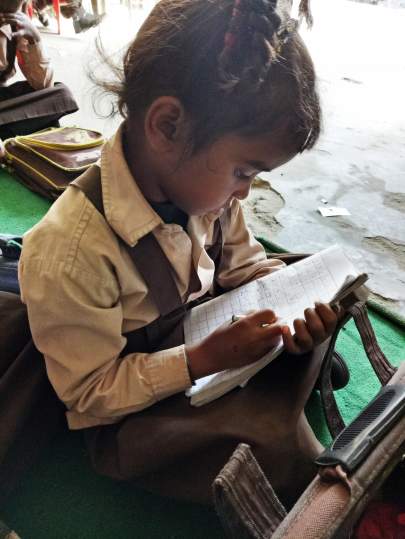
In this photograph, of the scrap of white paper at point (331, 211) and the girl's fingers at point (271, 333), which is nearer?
the girl's fingers at point (271, 333)

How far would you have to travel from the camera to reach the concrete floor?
4.73 feet

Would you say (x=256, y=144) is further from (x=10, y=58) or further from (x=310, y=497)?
(x=10, y=58)

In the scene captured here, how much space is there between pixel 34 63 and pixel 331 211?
129 cm

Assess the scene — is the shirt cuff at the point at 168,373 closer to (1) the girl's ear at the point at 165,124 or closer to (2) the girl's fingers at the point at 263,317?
(2) the girl's fingers at the point at 263,317

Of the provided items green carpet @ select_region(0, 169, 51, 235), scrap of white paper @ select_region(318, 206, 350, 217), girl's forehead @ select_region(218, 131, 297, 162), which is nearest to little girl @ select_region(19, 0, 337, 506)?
girl's forehead @ select_region(218, 131, 297, 162)

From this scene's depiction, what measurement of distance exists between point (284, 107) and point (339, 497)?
1.42 feet

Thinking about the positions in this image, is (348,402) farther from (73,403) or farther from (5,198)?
(5,198)

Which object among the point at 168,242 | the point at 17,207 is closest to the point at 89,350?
the point at 168,242

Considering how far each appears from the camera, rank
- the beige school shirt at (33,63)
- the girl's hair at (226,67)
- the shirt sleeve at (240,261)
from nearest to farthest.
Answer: the girl's hair at (226,67) < the shirt sleeve at (240,261) < the beige school shirt at (33,63)

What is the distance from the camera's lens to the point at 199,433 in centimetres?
64

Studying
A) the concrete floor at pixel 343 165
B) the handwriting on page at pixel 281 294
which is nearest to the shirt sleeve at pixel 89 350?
the handwriting on page at pixel 281 294

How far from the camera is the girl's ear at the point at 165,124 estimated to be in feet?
1.81

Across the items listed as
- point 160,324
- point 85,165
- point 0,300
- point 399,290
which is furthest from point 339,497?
point 85,165

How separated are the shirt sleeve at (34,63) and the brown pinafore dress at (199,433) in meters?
1.41
